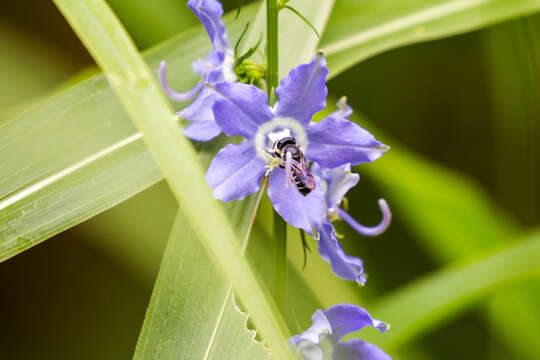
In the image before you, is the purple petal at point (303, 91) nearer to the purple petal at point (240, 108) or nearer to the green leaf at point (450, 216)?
the purple petal at point (240, 108)

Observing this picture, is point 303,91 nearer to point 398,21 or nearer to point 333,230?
point 333,230

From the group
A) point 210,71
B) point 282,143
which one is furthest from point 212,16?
point 282,143

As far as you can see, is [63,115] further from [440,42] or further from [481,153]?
[481,153]

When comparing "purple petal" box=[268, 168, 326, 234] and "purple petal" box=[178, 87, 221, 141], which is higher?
"purple petal" box=[178, 87, 221, 141]

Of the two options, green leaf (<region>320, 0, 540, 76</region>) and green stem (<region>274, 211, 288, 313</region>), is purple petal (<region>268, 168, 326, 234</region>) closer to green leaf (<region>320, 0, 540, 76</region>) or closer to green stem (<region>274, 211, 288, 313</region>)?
green stem (<region>274, 211, 288, 313</region>)

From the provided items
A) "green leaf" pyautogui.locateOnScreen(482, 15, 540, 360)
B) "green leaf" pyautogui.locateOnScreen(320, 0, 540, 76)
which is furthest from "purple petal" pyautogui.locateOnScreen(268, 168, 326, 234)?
"green leaf" pyautogui.locateOnScreen(482, 15, 540, 360)

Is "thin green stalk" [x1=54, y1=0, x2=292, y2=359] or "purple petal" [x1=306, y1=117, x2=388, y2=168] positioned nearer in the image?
"thin green stalk" [x1=54, y1=0, x2=292, y2=359]
